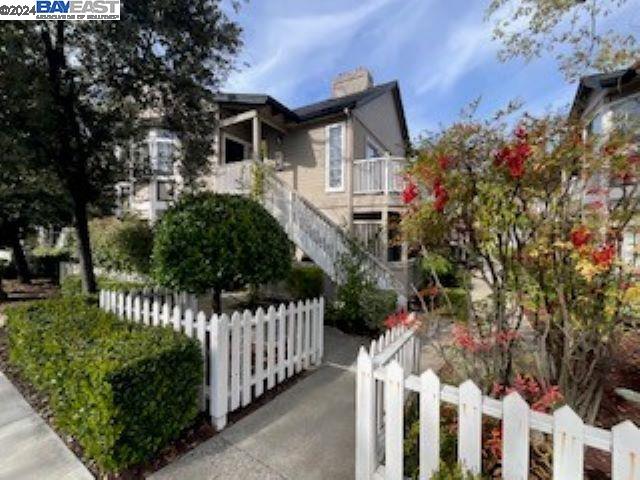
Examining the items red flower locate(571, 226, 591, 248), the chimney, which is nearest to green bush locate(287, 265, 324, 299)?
red flower locate(571, 226, 591, 248)

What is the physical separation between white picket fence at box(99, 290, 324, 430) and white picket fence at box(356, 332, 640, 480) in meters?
1.61

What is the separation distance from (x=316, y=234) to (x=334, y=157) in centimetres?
431

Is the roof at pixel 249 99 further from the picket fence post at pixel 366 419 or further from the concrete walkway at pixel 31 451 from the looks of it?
the picket fence post at pixel 366 419

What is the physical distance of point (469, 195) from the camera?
3.49 m

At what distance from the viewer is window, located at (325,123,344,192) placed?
1319 cm

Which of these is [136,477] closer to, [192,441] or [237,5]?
[192,441]

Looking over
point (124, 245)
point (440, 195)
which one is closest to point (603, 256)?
point (440, 195)

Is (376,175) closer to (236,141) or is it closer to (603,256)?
(236,141)

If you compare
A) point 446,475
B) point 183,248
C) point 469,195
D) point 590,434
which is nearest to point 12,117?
point 183,248

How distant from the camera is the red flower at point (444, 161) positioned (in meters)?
3.48

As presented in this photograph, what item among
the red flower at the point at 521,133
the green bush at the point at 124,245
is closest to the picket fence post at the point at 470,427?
the red flower at the point at 521,133

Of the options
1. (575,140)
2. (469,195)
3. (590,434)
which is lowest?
(590,434)

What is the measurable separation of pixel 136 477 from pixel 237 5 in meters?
7.90

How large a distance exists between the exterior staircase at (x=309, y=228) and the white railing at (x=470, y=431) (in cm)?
604
